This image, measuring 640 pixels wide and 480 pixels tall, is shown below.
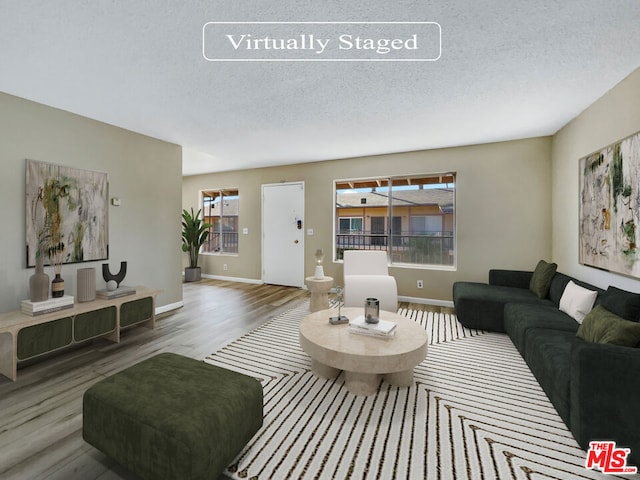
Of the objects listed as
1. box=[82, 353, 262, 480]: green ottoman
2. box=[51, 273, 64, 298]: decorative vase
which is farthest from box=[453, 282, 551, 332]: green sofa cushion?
box=[51, 273, 64, 298]: decorative vase

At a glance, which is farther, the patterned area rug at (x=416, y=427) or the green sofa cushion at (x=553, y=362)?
the green sofa cushion at (x=553, y=362)

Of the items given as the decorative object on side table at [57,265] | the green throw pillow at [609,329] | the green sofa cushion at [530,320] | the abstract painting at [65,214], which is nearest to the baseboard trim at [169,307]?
the abstract painting at [65,214]

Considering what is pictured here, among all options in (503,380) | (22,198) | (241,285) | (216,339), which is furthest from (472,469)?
(241,285)

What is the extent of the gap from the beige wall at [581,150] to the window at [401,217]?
132 centimetres

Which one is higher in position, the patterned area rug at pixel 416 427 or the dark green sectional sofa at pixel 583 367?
the dark green sectional sofa at pixel 583 367

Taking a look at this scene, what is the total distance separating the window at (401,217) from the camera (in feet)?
15.5

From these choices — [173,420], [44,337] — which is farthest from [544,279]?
[44,337]

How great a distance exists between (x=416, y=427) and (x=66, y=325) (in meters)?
3.06

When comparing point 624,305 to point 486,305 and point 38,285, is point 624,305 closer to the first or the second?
point 486,305

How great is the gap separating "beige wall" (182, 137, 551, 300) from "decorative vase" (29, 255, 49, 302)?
12.8ft

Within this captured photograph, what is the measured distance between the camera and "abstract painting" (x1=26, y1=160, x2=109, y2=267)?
2.78 meters

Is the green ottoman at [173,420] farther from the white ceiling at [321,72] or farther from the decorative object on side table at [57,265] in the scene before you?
the white ceiling at [321,72]

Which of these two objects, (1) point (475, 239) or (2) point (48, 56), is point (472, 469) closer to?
(1) point (475, 239)

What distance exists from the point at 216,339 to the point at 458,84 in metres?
3.50
